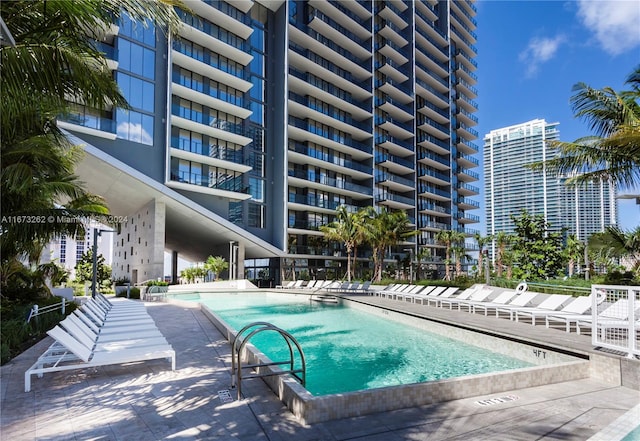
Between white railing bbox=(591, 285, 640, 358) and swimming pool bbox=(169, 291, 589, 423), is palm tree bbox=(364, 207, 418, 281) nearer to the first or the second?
swimming pool bbox=(169, 291, 589, 423)

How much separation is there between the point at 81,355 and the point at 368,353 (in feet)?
18.9

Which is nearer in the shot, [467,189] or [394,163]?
[394,163]

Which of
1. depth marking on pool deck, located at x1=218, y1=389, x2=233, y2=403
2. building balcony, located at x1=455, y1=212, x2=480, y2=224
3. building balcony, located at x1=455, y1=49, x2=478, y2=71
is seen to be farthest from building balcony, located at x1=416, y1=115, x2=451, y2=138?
depth marking on pool deck, located at x1=218, y1=389, x2=233, y2=403

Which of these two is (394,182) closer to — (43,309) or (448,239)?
(448,239)

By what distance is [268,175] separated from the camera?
117 ft

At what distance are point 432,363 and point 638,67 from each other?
33.3 feet

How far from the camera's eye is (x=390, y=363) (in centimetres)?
791

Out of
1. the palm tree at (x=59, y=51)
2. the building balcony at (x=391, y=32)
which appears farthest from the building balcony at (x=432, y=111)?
the palm tree at (x=59, y=51)

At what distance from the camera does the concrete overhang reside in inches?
968

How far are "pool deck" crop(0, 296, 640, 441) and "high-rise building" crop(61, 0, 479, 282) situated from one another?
1785cm

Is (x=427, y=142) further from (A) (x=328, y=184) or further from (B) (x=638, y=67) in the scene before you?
(B) (x=638, y=67)

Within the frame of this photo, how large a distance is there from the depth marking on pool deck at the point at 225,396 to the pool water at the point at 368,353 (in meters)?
1.88

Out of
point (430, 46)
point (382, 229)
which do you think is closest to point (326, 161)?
point (382, 229)

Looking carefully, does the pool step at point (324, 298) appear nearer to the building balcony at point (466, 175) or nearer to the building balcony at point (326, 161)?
the building balcony at point (326, 161)
